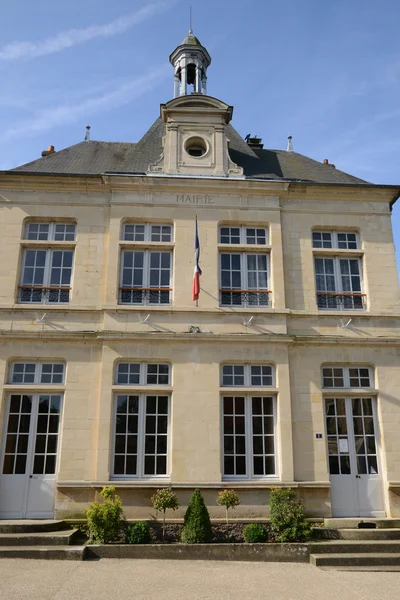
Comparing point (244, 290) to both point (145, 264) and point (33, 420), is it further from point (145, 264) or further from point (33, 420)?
point (33, 420)

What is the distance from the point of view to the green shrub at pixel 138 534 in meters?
8.36

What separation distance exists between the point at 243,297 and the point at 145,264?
2186 mm

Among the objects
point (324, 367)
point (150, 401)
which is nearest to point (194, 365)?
point (150, 401)

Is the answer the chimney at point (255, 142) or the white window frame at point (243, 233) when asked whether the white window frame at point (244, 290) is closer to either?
the white window frame at point (243, 233)

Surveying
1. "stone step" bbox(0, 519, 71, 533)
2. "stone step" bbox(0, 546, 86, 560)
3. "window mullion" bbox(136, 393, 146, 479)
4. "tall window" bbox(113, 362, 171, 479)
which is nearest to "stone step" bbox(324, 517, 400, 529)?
"tall window" bbox(113, 362, 171, 479)

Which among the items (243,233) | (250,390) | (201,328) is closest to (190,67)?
(243,233)

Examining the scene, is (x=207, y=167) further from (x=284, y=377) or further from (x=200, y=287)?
(x=284, y=377)

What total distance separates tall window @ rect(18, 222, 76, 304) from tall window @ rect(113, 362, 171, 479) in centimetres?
213

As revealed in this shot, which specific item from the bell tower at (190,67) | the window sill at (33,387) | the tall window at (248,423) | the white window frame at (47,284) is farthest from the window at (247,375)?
the bell tower at (190,67)

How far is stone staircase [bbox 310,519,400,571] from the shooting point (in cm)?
781

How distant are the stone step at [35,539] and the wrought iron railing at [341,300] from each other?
6.58 meters

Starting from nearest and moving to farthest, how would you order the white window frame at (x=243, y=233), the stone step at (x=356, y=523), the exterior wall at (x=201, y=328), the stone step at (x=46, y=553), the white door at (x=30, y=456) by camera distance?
the stone step at (x=46, y=553) < the stone step at (x=356, y=523) < the white door at (x=30, y=456) < the exterior wall at (x=201, y=328) < the white window frame at (x=243, y=233)

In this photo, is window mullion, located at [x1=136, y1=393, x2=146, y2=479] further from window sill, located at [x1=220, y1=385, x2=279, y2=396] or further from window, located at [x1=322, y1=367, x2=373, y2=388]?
window, located at [x1=322, y1=367, x2=373, y2=388]

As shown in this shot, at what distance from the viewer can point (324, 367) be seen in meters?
10.6
